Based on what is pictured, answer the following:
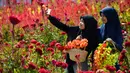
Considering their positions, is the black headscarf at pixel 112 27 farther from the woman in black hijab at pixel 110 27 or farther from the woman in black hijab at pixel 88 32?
the woman in black hijab at pixel 88 32

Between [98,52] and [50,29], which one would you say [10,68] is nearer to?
[98,52]

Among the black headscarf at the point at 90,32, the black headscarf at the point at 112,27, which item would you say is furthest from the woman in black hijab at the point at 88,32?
the black headscarf at the point at 112,27

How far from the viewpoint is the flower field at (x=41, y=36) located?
4.48 meters

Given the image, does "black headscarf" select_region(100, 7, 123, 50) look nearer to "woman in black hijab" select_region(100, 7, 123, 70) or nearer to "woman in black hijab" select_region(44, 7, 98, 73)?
"woman in black hijab" select_region(100, 7, 123, 70)

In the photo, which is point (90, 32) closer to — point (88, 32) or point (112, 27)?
point (88, 32)

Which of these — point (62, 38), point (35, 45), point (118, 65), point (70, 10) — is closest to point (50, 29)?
point (62, 38)

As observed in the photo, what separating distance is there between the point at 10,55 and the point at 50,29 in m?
2.61

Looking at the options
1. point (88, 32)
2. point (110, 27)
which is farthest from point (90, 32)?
point (110, 27)

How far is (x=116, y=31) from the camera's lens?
487 centimetres

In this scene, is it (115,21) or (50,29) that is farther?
(50,29)

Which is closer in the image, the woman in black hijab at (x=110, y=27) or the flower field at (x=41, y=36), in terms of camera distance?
the flower field at (x=41, y=36)

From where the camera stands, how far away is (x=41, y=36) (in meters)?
7.08

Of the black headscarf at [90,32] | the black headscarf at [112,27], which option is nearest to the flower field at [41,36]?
the black headscarf at [112,27]

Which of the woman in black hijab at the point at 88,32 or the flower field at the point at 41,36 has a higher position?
the woman in black hijab at the point at 88,32
